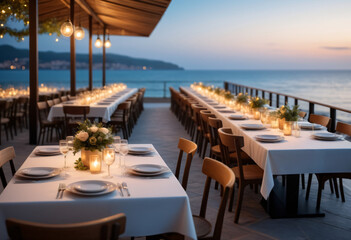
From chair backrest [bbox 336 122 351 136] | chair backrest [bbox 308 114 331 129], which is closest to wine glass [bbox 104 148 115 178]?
chair backrest [bbox 336 122 351 136]

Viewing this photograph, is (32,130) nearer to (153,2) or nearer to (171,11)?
(153,2)

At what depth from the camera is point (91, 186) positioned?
250 centimetres

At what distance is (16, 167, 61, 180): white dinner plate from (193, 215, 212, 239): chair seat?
3.31 feet

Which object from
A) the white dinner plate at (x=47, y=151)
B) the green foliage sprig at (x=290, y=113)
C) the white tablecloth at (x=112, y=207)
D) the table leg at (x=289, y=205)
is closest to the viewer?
the white tablecloth at (x=112, y=207)

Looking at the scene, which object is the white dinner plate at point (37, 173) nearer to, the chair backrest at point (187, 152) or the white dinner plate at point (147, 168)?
the white dinner plate at point (147, 168)

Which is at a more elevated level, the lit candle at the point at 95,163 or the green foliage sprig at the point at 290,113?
the green foliage sprig at the point at 290,113

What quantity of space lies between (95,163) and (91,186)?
38cm

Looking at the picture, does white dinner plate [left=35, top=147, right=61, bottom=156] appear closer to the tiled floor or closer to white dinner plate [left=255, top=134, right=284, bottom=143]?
the tiled floor

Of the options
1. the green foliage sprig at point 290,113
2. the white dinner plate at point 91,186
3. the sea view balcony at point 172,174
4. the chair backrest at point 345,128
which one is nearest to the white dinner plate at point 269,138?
the sea view balcony at point 172,174

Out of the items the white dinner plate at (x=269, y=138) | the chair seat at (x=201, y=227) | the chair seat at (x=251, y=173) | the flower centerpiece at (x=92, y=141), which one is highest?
the flower centerpiece at (x=92, y=141)

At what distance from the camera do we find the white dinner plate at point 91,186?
93.5 inches

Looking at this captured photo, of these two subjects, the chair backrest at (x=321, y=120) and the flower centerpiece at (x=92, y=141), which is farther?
the chair backrest at (x=321, y=120)

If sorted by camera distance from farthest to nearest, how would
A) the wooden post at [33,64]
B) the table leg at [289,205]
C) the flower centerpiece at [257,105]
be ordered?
the wooden post at [33,64], the flower centerpiece at [257,105], the table leg at [289,205]

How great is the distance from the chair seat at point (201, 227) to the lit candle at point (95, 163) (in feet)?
2.55
